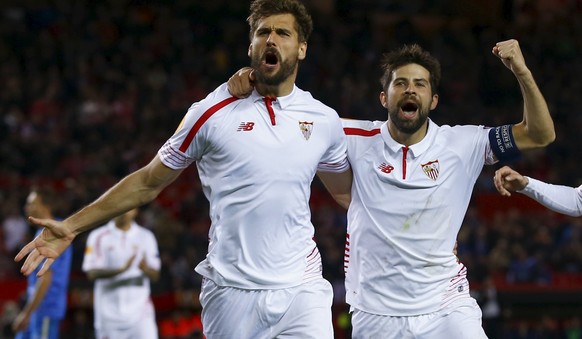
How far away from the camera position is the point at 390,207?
18.6 ft

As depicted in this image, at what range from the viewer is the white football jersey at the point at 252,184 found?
502 cm

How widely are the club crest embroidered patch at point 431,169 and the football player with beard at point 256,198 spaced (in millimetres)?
761

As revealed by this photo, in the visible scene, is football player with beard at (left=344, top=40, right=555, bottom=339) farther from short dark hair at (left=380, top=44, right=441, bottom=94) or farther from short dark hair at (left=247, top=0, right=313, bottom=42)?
short dark hair at (left=247, top=0, right=313, bottom=42)

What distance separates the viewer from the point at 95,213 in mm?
5051

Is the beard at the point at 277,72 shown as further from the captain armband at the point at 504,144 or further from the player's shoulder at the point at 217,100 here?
the captain armband at the point at 504,144

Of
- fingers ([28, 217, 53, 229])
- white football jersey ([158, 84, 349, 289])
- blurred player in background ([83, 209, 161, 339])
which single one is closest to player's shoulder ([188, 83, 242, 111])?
white football jersey ([158, 84, 349, 289])

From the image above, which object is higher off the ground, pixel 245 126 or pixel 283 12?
pixel 283 12

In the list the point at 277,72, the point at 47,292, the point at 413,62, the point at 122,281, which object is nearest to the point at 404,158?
the point at 413,62

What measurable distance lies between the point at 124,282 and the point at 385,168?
185 inches

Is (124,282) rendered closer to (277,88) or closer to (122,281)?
(122,281)

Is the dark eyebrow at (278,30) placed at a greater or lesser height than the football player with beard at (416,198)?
greater

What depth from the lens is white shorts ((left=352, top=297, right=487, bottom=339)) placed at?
5484 mm

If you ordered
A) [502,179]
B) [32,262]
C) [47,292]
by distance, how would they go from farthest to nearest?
1. [47,292]
2. [502,179]
3. [32,262]

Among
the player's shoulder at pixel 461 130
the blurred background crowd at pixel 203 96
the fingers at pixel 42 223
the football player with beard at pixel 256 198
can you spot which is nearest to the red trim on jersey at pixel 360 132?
the player's shoulder at pixel 461 130
